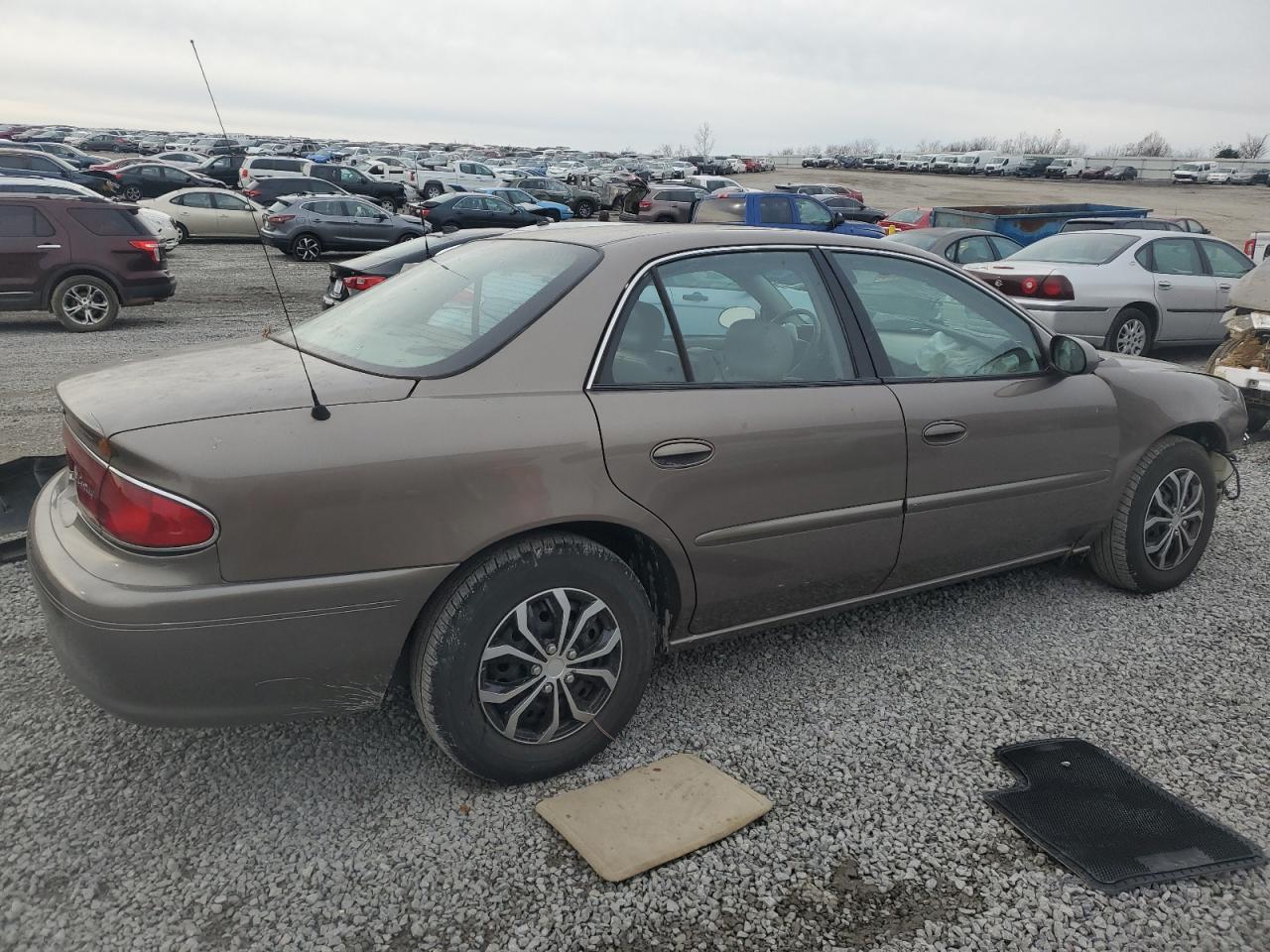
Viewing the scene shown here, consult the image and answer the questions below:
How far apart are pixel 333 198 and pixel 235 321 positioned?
9.66 metres

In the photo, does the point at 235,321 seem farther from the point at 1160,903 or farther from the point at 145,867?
the point at 1160,903

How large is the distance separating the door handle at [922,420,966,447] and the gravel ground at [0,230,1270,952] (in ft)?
2.85

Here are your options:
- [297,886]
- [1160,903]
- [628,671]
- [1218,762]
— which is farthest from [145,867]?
[1218,762]

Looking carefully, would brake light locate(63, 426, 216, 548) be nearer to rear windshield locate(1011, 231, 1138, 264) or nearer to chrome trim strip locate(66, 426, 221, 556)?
chrome trim strip locate(66, 426, 221, 556)

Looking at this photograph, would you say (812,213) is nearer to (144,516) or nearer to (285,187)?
(285,187)

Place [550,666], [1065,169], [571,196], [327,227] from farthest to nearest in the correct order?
[1065,169]
[571,196]
[327,227]
[550,666]

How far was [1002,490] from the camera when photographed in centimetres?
361

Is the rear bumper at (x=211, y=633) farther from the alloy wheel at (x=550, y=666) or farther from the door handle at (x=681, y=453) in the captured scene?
the door handle at (x=681, y=453)

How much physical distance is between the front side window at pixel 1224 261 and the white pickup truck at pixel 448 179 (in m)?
28.0

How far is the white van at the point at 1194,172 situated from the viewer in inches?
2188

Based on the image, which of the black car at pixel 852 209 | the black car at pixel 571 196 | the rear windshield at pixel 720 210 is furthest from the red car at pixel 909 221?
the black car at pixel 571 196

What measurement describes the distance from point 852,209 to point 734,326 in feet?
82.4

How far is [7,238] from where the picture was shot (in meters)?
10.6

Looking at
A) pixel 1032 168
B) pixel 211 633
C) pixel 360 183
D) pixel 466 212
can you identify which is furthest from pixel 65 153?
pixel 1032 168
